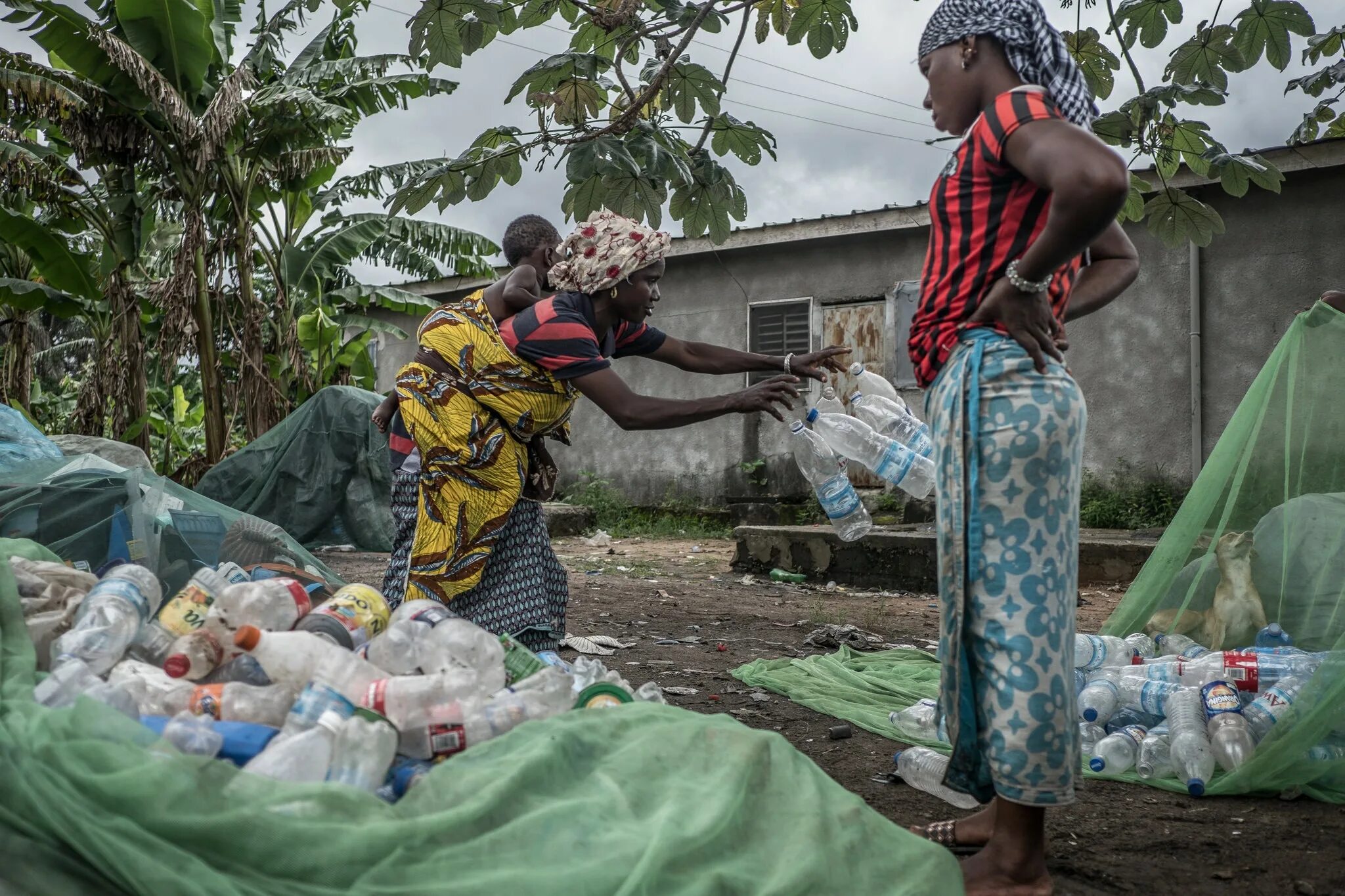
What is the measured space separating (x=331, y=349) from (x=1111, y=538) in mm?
7568

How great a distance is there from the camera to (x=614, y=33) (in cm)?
339

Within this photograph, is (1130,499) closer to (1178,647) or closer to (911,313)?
(911,313)

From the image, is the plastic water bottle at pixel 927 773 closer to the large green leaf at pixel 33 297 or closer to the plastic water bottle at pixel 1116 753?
the plastic water bottle at pixel 1116 753

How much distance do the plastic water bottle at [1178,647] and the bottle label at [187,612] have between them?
3.13 metres

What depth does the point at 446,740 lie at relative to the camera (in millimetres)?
1820

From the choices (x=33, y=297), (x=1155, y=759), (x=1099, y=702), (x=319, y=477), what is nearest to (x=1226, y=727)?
(x=1155, y=759)

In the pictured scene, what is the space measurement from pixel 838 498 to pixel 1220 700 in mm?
1420

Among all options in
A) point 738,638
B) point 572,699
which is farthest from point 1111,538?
point 572,699

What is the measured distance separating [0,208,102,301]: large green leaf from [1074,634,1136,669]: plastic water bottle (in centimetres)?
837

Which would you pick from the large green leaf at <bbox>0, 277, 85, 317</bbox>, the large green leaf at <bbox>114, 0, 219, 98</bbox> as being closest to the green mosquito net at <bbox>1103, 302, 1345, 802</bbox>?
the large green leaf at <bbox>114, 0, 219, 98</bbox>

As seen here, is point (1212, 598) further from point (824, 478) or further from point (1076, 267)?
point (1076, 267)

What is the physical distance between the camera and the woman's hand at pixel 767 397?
104 inches

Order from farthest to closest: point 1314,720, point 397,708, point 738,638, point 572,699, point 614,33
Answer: point 738,638, point 614,33, point 1314,720, point 572,699, point 397,708

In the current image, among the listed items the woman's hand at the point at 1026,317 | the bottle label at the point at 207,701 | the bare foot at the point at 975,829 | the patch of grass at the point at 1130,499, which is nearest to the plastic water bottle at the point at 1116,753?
the bare foot at the point at 975,829
